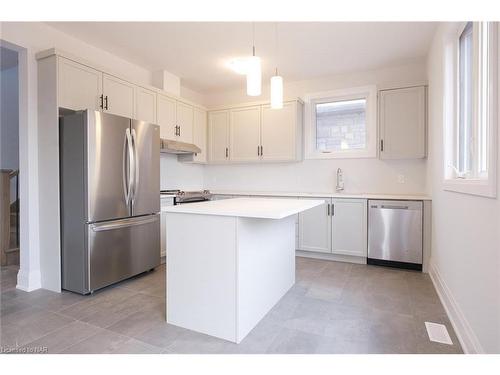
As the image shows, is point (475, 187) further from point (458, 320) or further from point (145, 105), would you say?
point (145, 105)

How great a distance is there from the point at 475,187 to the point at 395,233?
6.41 feet

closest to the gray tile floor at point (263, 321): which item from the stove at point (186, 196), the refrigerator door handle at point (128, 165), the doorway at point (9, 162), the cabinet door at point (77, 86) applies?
the doorway at point (9, 162)

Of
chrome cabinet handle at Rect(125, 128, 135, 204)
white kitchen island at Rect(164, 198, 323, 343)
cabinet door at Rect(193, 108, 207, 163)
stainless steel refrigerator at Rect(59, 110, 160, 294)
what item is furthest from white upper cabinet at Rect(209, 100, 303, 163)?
white kitchen island at Rect(164, 198, 323, 343)

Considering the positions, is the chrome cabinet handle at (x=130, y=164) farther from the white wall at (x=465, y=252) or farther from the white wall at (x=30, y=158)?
the white wall at (x=465, y=252)

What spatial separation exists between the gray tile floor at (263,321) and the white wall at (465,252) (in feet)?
0.66

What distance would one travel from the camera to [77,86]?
283 cm

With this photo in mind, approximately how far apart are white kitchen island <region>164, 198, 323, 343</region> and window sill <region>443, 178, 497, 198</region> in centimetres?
105

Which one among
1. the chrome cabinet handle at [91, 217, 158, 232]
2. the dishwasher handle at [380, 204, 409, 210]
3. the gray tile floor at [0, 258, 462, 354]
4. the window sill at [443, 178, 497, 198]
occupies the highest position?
the window sill at [443, 178, 497, 198]

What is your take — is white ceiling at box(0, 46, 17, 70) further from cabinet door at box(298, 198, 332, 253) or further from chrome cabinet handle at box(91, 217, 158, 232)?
cabinet door at box(298, 198, 332, 253)

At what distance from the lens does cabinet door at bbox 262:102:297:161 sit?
4262 millimetres

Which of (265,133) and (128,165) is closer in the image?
(128,165)

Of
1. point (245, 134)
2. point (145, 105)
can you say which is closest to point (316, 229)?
point (245, 134)

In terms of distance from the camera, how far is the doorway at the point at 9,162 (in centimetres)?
367

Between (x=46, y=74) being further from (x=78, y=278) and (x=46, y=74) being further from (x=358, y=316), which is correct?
(x=358, y=316)
